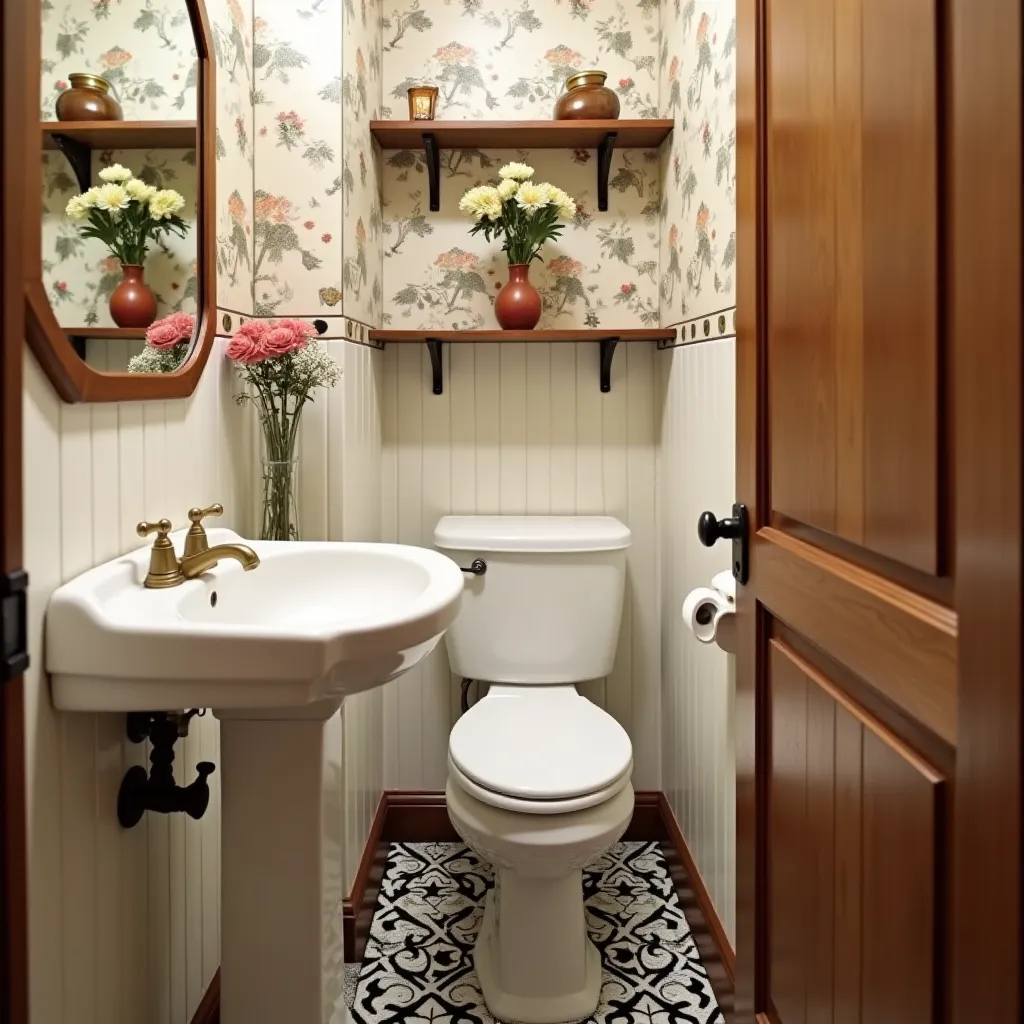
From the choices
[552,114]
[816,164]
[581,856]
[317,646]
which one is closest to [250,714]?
[317,646]

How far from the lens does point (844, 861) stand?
31.7 inches

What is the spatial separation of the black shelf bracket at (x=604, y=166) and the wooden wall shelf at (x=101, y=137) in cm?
112

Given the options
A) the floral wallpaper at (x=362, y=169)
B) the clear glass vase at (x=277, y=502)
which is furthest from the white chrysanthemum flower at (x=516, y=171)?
the clear glass vase at (x=277, y=502)

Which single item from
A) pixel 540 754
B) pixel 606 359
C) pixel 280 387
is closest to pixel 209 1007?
pixel 540 754

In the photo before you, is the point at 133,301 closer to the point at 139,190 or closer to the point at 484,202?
the point at 139,190

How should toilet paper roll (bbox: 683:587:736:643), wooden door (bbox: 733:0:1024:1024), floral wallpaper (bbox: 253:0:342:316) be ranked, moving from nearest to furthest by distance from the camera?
wooden door (bbox: 733:0:1024:1024) < toilet paper roll (bbox: 683:587:736:643) < floral wallpaper (bbox: 253:0:342:316)

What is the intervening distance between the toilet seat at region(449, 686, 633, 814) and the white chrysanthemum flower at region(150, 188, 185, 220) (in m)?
1.10

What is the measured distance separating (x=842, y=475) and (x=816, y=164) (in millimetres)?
312

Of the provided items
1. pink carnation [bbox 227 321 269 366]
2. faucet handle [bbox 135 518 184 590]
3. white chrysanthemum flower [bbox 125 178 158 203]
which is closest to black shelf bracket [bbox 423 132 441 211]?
pink carnation [bbox 227 321 269 366]

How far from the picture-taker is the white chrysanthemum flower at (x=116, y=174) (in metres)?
1.16

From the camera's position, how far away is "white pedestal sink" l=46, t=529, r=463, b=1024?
992mm

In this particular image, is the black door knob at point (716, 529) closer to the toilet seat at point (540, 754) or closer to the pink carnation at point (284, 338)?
the toilet seat at point (540, 754)

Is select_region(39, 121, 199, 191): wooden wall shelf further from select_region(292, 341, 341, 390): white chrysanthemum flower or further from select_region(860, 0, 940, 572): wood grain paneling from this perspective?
select_region(860, 0, 940, 572): wood grain paneling

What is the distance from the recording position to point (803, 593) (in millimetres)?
911
